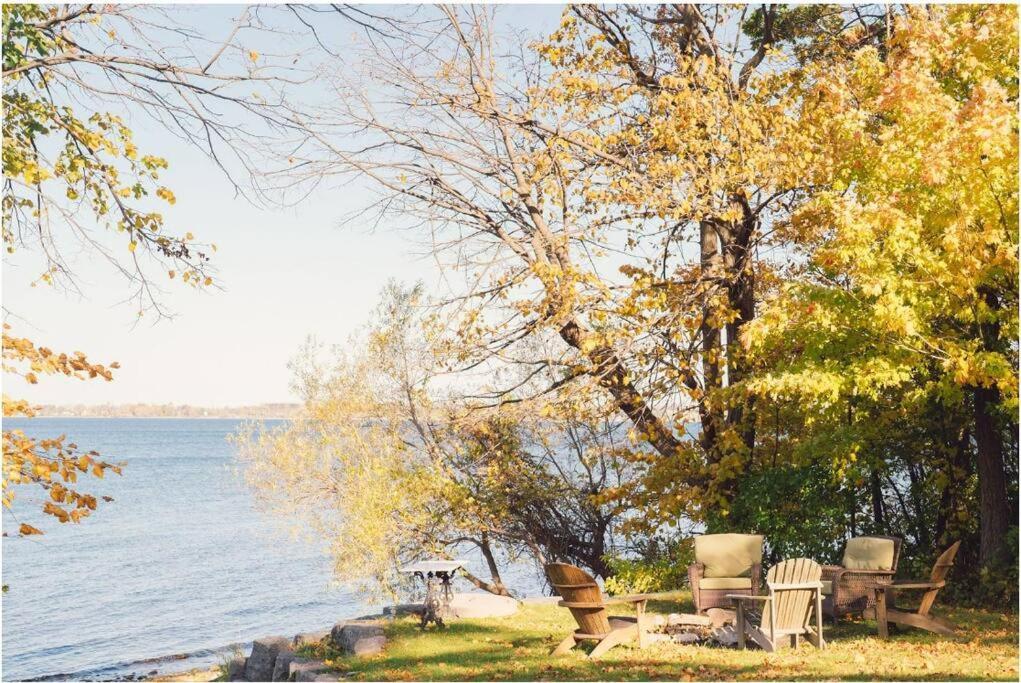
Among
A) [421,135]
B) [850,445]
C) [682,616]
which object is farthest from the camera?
[421,135]

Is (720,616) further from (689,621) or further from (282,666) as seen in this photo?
(282,666)

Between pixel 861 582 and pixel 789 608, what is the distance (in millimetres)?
1074

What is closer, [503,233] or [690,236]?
[503,233]

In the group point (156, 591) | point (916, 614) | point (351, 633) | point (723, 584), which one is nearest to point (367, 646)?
point (351, 633)

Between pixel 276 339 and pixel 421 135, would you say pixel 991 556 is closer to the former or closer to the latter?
pixel 421 135

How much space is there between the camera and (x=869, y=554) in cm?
889

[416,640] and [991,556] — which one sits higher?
[991,556]

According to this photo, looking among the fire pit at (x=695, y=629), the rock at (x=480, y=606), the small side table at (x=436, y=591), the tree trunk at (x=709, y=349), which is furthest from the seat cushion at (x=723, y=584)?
the tree trunk at (x=709, y=349)

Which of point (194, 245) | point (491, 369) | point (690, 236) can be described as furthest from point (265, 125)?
point (491, 369)

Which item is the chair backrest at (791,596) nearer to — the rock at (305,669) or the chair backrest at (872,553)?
the chair backrest at (872,553)

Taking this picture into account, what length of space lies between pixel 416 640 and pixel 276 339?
1282 inches

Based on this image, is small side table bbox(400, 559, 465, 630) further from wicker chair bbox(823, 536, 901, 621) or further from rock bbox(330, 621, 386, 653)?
wicker chair bbox(823, 536, 901, 621)

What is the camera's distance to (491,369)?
622 inches

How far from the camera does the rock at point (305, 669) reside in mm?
7859
